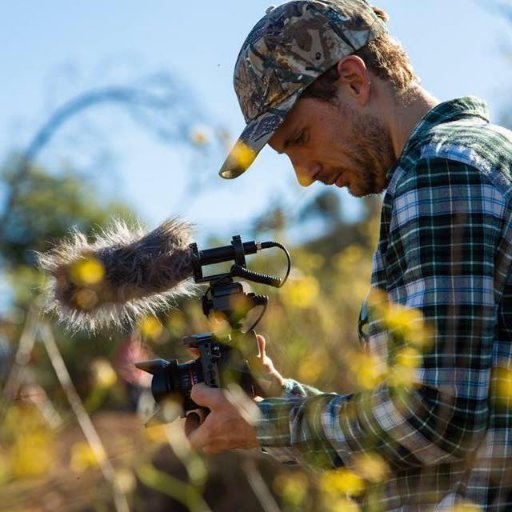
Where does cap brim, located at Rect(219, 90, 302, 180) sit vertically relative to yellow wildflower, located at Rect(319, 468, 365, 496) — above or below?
above

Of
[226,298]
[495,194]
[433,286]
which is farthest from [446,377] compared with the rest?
[226,298]

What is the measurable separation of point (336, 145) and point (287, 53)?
0.86 feet

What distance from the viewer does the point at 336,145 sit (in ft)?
8.41

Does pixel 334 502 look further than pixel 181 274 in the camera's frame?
No

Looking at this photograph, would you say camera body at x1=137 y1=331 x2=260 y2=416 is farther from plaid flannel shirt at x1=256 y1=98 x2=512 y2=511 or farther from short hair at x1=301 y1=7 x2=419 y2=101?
short hair at x1=301 y1=7 x2=419 y2=101

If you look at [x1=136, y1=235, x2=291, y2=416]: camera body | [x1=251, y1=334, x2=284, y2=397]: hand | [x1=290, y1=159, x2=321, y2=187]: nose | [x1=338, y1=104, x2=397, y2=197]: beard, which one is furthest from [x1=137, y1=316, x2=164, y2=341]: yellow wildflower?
[x1=338, y1=104, x2=397, y2=197]: beard

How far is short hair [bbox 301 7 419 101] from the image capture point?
256cm

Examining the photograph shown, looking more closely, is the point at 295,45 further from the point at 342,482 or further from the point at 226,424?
the point at 342,482

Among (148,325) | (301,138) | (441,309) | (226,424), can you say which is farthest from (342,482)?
(301,138)

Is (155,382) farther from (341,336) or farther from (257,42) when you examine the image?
(341,336)

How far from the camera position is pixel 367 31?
2645 millimetres

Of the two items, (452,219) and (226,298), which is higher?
(452,219)

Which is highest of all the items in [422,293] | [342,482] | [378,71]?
[378,71]

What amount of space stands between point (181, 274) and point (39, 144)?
21.0 inches
